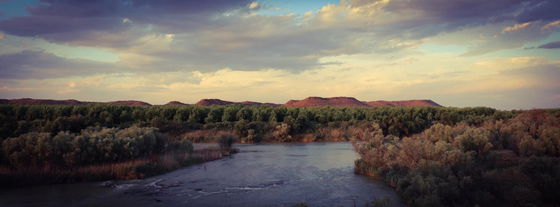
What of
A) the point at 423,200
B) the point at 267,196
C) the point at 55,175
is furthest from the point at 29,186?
the point at 423,200

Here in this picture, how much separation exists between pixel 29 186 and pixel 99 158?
4.36 m

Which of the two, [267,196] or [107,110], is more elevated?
[107,110]

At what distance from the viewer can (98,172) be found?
72.5 feet

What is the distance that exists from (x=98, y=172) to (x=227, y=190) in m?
8.27

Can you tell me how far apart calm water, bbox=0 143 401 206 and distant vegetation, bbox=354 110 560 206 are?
136 centimetres

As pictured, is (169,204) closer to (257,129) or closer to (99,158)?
(99,158)

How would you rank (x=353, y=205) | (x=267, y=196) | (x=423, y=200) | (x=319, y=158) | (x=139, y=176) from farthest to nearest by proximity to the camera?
(x=319, y=158), (x=139, y=176), (x=267, y=196), (x=353, y=205), (x=423, y=200)

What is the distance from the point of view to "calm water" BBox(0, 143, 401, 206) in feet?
56.0

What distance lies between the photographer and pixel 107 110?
192 ft

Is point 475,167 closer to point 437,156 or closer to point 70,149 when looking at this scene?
point 437,156

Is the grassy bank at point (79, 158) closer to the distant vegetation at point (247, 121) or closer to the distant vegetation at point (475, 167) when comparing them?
the distant vegetation at point (475, 167)

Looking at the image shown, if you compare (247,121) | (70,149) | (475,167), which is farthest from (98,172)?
(247,121)

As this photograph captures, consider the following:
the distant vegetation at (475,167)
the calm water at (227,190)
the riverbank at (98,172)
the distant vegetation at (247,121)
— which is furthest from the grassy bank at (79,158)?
the distant vegetation at (247,121)

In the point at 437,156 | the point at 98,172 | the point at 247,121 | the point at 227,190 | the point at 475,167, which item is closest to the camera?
the point at 475,167
